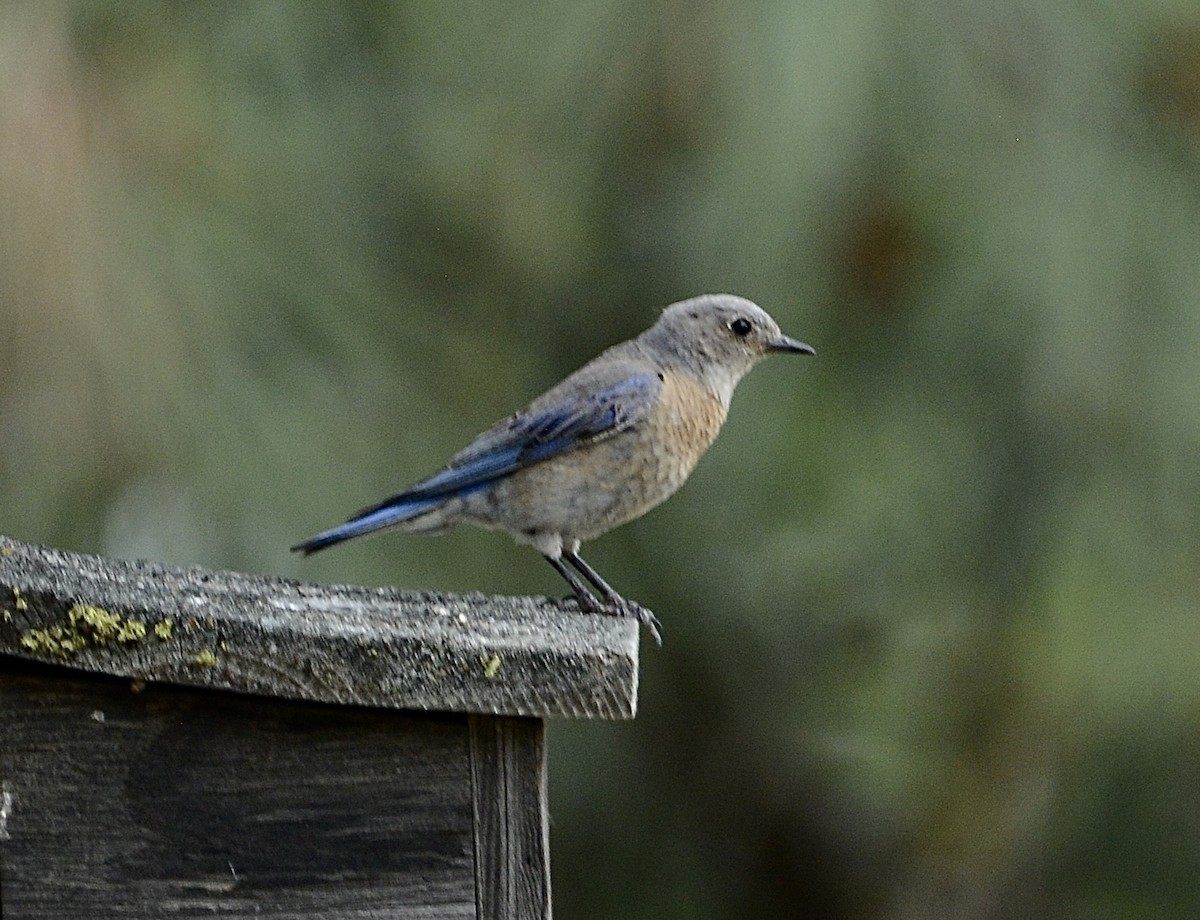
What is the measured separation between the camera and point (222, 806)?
265cm

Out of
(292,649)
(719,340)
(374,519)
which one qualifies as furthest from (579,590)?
(292,649)

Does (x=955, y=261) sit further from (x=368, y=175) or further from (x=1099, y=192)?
(x=368, y=175)

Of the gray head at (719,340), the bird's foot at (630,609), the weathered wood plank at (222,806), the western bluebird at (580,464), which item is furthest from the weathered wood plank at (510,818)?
the gray head at (719,340)

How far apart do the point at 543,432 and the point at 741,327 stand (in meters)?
0.62

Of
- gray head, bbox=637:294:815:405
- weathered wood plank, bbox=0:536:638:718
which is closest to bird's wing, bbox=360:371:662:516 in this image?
gray head, bbox=637:294:815:405

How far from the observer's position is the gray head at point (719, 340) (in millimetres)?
4555

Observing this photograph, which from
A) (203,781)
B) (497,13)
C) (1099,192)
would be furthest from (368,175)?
(203,781)

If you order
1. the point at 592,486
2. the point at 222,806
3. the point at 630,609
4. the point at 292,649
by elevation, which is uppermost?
the point at 292,649

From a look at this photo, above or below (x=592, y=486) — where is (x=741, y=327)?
above

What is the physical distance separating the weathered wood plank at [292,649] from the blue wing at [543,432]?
141 centimetres

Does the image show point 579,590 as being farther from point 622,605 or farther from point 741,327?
point 741,327

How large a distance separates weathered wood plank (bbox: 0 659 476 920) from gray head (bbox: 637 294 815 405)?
6.68 ft

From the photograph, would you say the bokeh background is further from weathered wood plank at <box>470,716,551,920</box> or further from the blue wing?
weathered wood plank at <box>470,716,551,920</box>

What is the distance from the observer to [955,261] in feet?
15.1
